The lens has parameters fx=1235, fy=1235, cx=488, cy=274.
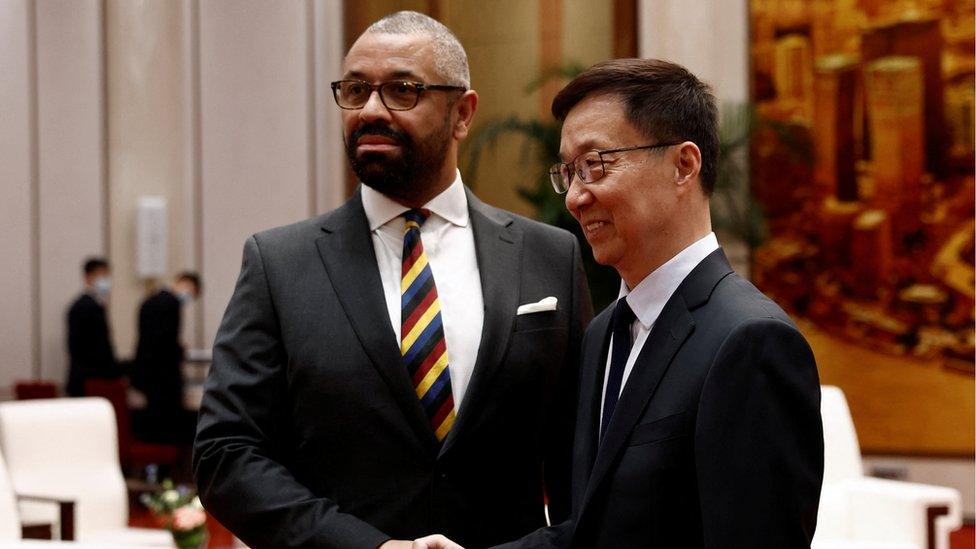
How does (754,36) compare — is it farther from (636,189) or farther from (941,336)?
(636,189)

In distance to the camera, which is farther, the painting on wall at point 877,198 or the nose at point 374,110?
the painting on wall at point 877,198

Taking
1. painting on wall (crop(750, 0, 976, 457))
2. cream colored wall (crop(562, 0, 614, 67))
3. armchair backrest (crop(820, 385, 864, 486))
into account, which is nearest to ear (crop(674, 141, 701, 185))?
armchair backrest (crop(820, 385, 864, 486))

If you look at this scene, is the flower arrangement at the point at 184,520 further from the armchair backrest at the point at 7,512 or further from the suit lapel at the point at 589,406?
the suit lapel at the point at 589,406

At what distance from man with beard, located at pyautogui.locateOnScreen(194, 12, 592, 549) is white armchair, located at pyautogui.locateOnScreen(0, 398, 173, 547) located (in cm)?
354

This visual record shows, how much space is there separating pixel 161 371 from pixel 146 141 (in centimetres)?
289

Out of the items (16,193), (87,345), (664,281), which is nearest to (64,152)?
(16,193)

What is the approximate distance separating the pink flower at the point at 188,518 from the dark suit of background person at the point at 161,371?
4.41m

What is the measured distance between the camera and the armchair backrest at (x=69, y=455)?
5.46 meters

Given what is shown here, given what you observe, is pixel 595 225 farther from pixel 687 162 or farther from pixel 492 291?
pixel 492 291

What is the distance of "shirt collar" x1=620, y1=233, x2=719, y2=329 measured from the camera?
64.6 inches

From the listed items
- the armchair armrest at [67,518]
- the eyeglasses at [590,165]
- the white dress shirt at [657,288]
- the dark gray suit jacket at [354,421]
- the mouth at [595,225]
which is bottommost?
the armchair armrest at [67,518]

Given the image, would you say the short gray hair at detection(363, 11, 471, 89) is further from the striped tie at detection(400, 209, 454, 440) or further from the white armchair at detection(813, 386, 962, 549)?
the white armchair at detection(813, 386, 962, 549)

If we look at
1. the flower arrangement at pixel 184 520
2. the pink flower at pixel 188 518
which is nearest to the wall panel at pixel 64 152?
the flower arrangement at pixel 184 520

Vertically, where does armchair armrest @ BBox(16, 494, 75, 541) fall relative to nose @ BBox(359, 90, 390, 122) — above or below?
below
